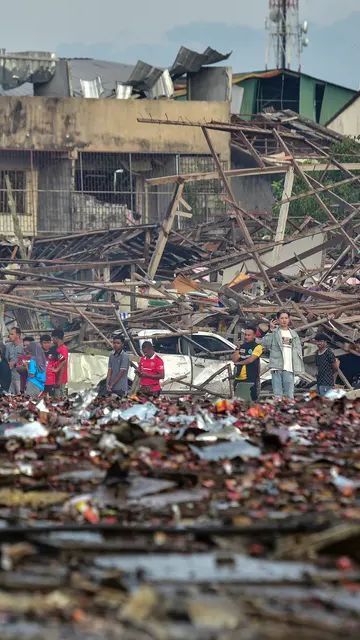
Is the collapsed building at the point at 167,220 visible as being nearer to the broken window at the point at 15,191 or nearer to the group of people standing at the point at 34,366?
the broken window at the point at 15,191

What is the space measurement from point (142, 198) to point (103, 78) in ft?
46.6

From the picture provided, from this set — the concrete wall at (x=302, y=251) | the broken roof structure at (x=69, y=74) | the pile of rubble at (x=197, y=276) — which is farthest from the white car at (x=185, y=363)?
the broken roof structure at (x=69, y=74)

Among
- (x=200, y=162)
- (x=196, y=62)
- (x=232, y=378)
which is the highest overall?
(x=196, y=62)

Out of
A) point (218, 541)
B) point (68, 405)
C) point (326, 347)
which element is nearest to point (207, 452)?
point (218, 541)

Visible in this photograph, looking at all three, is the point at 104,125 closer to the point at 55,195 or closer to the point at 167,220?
the point at 55,195

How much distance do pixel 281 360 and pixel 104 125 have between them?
22.3m

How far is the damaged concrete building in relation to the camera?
39.2 m

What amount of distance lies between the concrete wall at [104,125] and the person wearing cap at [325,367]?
1998cm

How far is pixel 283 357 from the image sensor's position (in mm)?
19469

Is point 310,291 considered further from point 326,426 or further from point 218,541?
point 218,541

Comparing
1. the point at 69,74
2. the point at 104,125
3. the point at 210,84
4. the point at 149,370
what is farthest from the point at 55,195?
the point at 149,370

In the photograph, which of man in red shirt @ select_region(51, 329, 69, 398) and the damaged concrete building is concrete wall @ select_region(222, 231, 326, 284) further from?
the damaged concrete building

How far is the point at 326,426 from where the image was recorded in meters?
12.4

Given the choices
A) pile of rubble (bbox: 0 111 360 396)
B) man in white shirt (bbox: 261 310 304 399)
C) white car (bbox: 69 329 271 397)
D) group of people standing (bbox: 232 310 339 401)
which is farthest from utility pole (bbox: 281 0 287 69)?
man in white shirt (bbox: 261 310 304 399)
